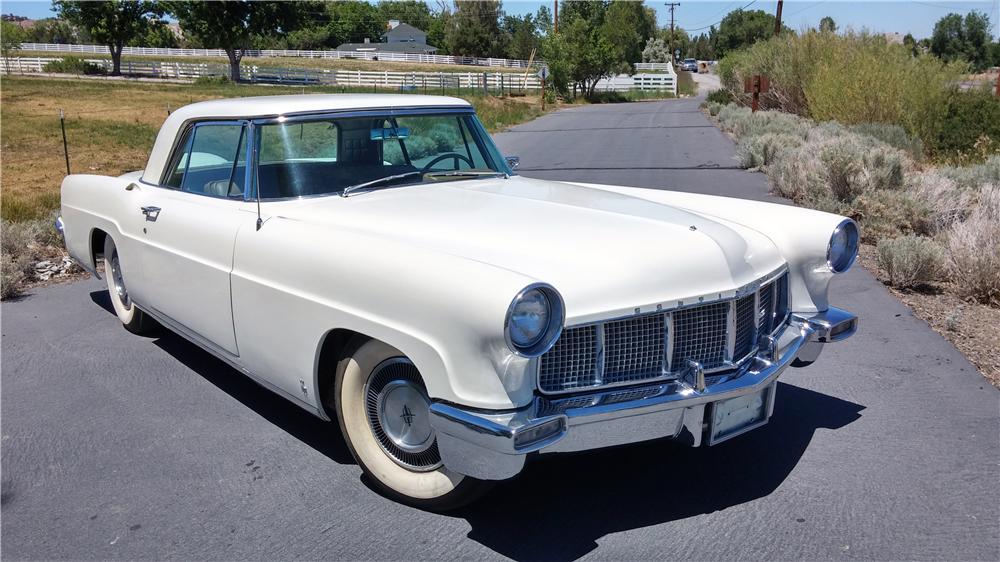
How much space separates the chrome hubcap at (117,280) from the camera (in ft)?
17.7

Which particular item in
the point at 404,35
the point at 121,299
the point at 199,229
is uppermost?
the point at 404,35

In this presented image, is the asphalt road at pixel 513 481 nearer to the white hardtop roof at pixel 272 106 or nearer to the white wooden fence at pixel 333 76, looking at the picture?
the white hardtop roof at pixel 272 106

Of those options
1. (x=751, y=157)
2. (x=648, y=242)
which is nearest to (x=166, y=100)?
(x=751, y=157)

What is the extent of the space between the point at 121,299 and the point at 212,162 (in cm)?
154

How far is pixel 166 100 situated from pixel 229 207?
1280 inches

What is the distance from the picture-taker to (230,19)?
55.3 m

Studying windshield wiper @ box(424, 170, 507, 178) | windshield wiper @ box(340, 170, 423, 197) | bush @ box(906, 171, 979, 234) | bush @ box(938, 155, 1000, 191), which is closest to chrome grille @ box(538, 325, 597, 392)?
windshield wiper @ box(340, 170, 423, 197)

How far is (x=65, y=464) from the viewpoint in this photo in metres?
3.60

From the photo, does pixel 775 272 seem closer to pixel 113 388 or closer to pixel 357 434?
pixel 357 434

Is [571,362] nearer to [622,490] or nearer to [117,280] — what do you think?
[622,490]

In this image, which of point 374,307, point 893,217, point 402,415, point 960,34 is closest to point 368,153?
point 374,307

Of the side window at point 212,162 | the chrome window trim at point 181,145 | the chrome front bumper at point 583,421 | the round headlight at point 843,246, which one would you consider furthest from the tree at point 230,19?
the chrome front bumper at point 583,421

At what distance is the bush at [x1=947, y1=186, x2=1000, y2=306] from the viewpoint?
19.3 feet

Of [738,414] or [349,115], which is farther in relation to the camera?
[349,115]
